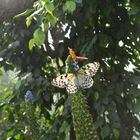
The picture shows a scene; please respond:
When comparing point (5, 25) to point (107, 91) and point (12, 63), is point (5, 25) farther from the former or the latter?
point (107, 91)

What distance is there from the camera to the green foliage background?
6.30ft

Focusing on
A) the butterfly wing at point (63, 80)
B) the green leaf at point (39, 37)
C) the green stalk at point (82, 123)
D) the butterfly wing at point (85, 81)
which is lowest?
the green stalk at point (82, 123)

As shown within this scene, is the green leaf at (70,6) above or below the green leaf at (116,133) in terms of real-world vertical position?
above

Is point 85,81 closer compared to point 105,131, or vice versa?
point 85,81

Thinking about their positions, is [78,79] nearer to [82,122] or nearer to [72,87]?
[72,87]

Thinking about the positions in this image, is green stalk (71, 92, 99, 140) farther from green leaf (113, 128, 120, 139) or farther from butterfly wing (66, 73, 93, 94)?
green leaf (113, 128, 120, 139)

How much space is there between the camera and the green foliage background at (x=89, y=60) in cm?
192

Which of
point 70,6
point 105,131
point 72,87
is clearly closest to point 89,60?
point 105,131

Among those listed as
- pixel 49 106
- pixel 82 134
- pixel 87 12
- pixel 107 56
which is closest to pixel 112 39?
pixel 107 56

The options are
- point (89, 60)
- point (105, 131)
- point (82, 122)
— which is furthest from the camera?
point (89, 60)

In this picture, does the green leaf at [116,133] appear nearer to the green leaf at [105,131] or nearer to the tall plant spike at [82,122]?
the green leaf at [105,131]

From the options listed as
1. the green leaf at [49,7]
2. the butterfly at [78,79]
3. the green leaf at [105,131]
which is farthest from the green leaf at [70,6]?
the green leaf at [105,131]

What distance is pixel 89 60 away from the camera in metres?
2.01

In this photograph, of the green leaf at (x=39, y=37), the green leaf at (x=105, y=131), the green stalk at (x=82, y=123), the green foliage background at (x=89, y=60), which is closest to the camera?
the green stalk at (x=82, y=123)
